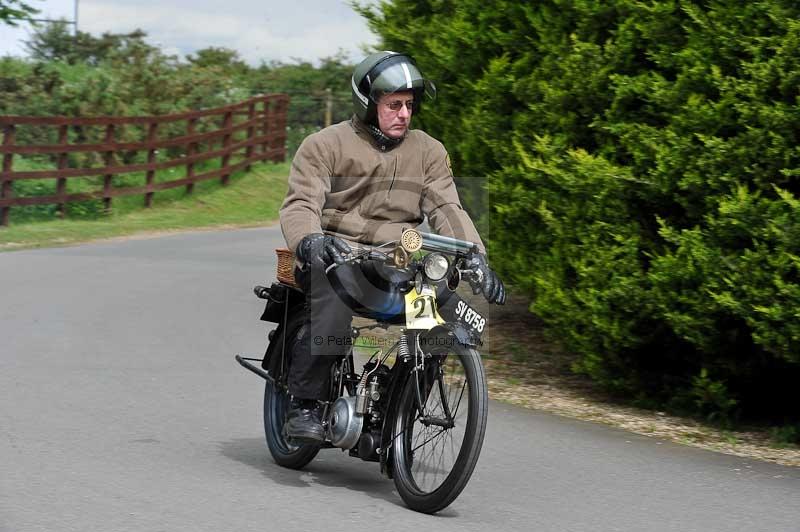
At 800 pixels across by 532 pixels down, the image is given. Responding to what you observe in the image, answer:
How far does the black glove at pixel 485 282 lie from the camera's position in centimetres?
584

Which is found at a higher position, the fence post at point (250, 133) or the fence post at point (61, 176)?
the fence post at point (250, 133)

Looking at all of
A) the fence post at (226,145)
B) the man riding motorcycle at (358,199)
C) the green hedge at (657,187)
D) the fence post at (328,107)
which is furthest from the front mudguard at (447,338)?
the fence post at (328,107)

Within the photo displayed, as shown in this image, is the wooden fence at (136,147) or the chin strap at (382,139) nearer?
the chin strap at (382,139)

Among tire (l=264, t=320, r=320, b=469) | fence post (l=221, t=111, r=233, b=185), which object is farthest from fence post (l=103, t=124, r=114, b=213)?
tire (l=264, t=320, r=320, b=469)

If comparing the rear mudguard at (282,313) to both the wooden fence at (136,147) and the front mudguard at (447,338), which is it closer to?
the front mudguard at (447,338)

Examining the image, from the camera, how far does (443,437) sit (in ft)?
19.0

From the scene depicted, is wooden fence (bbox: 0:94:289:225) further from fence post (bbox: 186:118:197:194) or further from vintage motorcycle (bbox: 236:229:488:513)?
vintage motorcycle (bbox: 236:229:488:513)

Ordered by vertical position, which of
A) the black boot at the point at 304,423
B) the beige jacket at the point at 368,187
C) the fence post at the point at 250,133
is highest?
the fence post at the point at 250,133

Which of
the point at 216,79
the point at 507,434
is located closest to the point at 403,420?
the point at 507,434

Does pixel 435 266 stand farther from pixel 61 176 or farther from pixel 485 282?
pixel 61 176

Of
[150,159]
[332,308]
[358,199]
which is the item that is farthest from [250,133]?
[332,308]

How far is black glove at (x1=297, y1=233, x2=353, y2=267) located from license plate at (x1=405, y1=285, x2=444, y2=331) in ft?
1.18

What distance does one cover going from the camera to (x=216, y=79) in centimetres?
2906

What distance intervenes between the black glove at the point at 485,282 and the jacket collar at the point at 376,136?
80cm
